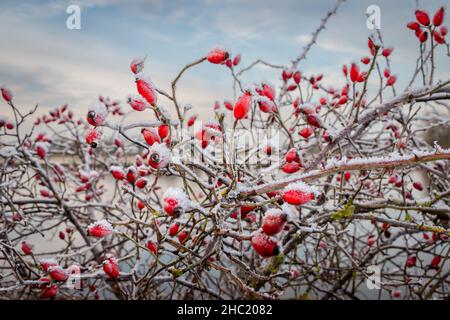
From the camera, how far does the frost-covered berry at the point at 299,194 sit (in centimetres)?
76

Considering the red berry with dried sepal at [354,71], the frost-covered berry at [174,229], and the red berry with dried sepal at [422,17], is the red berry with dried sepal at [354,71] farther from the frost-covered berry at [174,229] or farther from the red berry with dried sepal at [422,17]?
the frost-covered berry at [174,229]

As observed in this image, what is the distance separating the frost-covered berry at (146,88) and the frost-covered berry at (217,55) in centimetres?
17

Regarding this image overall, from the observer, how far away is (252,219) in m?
1.46

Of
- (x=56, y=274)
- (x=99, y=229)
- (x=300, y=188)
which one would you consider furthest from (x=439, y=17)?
(x=56, y=274)

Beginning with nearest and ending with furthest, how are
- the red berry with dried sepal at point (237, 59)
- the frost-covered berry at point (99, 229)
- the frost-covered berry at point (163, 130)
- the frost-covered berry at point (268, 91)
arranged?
the frost-covered berry at point (99, 229)
the frost-covered berry at point (163, 130)
the frost-covered berry at point (268, 91)
the red berry with dried sepal at point (237, 59)

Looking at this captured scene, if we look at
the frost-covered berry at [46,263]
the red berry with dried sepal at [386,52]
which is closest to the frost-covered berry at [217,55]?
the frost-covered berry at [46,263]

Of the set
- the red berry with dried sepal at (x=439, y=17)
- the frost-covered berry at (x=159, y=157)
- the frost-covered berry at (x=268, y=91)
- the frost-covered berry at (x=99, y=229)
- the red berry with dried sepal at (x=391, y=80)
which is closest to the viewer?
the frost-covered berry at (x=159, y=157)

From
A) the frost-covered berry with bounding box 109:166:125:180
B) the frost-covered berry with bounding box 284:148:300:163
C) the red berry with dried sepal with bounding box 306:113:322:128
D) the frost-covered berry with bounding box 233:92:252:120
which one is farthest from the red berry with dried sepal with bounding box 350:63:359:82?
the frost-covered berry with bounding box 109:166:125:180

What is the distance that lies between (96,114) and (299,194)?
54 cm

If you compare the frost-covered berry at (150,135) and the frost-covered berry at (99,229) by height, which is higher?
the frost-covered berry at (150,135)
